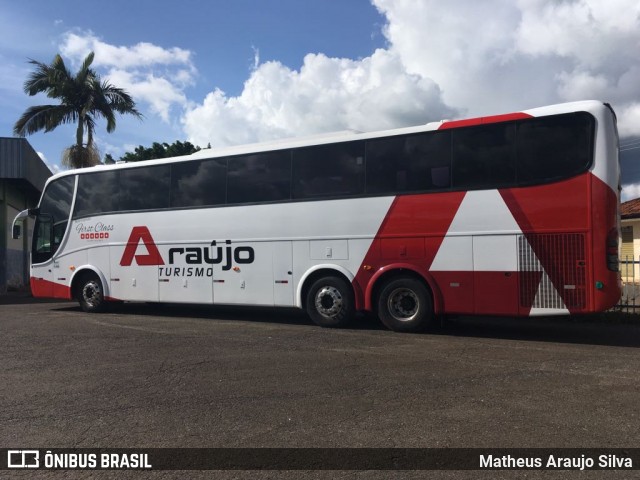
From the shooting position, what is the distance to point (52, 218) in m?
13.2

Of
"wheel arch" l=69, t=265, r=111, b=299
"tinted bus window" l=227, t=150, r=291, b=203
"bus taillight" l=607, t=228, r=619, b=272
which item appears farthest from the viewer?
"wheel arch" l=69, t=265, r=111, b=299

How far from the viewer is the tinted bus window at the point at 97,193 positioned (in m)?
12.3

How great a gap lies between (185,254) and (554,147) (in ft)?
25.4

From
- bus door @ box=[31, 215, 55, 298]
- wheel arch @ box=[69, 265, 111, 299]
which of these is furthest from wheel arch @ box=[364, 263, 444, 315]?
bus door @ box=[31, 215, 55, 298]

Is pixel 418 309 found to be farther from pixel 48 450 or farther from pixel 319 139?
pixel 48 450

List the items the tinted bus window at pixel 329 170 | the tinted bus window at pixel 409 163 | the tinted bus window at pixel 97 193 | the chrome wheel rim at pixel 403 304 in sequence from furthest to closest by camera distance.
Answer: the tinted bus window at pixel 97 193 < the tinted bus window at pixel 329 170 < the chrome wheel rim at pixel 403 304 < the tinted bus window at pixel 409 163

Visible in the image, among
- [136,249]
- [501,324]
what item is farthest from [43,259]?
[501,324]

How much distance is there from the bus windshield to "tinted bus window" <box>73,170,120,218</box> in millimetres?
357

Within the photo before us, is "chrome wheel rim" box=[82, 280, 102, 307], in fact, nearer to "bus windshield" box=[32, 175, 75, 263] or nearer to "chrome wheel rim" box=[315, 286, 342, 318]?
"bus windshield" box=[32, 175, 75, 263]

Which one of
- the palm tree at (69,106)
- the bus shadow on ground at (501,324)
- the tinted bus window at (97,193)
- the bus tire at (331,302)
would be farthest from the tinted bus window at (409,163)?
the palm tree at (69,106)

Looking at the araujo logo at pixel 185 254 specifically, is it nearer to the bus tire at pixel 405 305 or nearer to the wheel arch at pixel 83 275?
the wheel arch at pixel 83 275

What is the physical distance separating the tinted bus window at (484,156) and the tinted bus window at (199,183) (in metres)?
4.95

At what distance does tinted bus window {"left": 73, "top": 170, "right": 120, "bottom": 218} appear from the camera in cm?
1229

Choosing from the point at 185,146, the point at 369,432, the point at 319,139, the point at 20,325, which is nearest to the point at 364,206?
the point at 319,139
